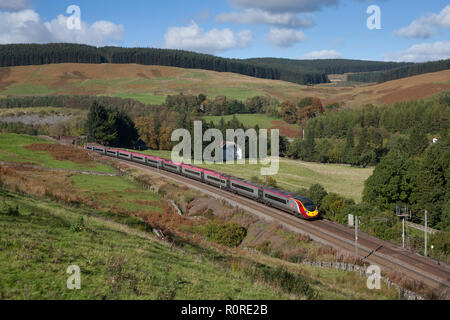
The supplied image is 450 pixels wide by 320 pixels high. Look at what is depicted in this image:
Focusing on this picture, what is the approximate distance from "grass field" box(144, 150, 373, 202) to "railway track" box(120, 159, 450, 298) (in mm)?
25626

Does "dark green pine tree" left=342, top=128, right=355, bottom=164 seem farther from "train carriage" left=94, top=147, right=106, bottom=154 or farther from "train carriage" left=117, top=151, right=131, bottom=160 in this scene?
"train carriage" left=94, top=147, right=106, bottom=154

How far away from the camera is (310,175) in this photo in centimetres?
8675

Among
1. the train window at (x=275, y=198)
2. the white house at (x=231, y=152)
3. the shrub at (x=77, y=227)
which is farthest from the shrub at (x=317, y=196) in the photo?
the white house at (x=231, y=152)

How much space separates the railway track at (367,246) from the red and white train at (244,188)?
0.93m

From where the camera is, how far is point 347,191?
7119cm

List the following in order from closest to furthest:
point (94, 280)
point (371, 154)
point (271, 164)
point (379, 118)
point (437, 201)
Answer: point (94, 280)
point (437, 201)
point (271, 164)
point (371, 154)
point (379, 118)

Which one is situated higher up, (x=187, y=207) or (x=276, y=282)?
(x=276, y=282)

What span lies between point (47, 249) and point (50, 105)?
16218 cm

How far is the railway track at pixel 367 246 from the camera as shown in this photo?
24797 mm

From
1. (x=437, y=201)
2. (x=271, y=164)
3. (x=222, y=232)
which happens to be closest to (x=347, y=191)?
(x=437, y=201)

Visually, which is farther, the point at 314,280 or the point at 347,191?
the point at 347,191

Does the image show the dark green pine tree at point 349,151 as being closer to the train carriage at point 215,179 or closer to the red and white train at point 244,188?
the red and white train at point 244,188

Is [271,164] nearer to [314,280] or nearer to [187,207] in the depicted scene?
[187,207]

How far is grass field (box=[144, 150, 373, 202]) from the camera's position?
73.1m
